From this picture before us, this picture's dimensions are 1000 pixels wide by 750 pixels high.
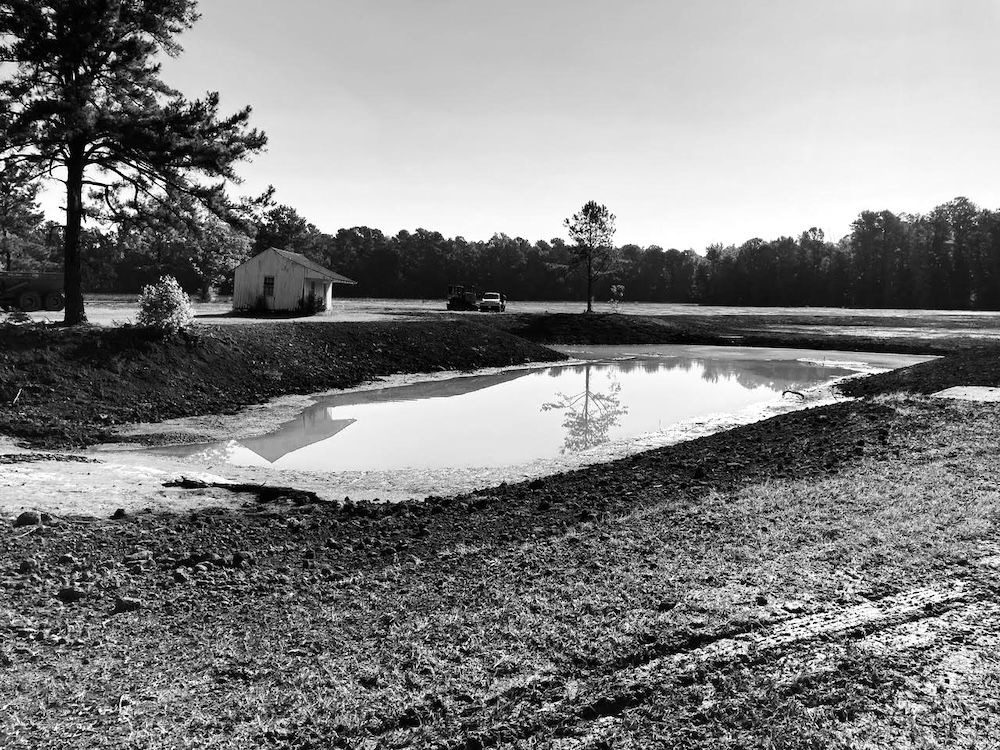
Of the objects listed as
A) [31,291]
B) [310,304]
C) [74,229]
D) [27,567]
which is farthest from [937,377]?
[31,291]

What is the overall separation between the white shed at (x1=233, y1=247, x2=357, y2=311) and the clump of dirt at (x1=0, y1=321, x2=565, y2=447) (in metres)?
11.8

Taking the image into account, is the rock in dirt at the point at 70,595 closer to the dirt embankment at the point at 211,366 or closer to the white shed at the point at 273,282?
the dirt embankment at the point at 211,366

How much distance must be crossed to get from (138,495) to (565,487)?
569 cm

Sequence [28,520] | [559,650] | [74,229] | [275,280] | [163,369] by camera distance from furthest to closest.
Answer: [275,280] < [74,229] < [163,369] < [28,520] < [559,650]

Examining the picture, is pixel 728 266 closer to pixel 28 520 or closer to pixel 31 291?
pixel 31 291

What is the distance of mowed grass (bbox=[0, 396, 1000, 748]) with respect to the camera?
12.1 ft

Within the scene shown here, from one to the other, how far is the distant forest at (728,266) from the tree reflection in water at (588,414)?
6961 cm

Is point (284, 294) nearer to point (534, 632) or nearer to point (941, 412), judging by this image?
point (941, 412)

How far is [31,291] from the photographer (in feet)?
97.1

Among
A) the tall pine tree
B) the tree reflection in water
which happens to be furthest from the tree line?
the tree reflection in water

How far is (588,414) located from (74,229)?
1594 cm

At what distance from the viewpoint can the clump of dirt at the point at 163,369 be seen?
15180 mm

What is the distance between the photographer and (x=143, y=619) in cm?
516

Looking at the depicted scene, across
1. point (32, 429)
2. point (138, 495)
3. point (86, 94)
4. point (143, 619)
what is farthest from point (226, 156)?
point (143, 619)
